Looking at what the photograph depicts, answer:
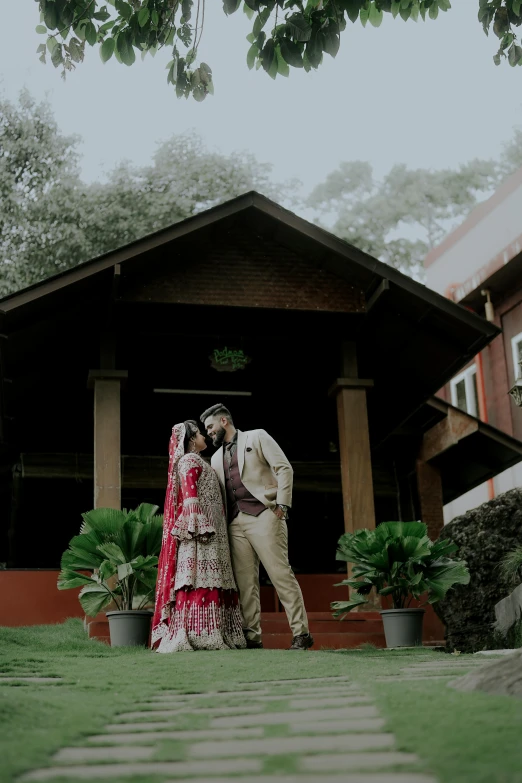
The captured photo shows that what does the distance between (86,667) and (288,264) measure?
6.92 m

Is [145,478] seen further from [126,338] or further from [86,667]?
[86,667]

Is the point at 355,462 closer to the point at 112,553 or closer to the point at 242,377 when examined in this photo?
the point at 242,377

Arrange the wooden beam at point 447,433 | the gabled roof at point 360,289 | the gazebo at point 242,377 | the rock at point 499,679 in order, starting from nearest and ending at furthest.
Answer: the rock at point 499,679
the gabled roof at point 360,289
the gazebo at point 242,377
the wooden beam at point 447,433

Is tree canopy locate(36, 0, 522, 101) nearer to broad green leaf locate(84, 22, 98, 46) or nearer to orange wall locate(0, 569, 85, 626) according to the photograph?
broad green leaf locate(84, 22, 98, 46)

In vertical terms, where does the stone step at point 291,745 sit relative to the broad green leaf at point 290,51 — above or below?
below

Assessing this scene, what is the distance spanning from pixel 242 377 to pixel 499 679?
10.2 metres

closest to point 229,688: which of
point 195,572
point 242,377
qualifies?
point 195,572

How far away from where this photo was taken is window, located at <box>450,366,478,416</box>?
67.5 feet

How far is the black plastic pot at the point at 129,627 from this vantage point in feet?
27.9

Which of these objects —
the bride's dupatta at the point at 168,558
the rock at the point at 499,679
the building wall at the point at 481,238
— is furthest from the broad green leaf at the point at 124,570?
the building wall at the point at 481,238

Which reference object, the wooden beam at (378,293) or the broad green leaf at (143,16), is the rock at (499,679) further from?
the wooden beam at (378,293)

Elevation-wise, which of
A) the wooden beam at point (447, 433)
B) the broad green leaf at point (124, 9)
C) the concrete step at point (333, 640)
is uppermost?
the broad green leaf at point (124, 9)

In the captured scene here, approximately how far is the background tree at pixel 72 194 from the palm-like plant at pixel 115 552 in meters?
19.5

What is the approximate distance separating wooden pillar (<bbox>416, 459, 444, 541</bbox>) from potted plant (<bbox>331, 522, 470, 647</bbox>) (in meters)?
5.43
